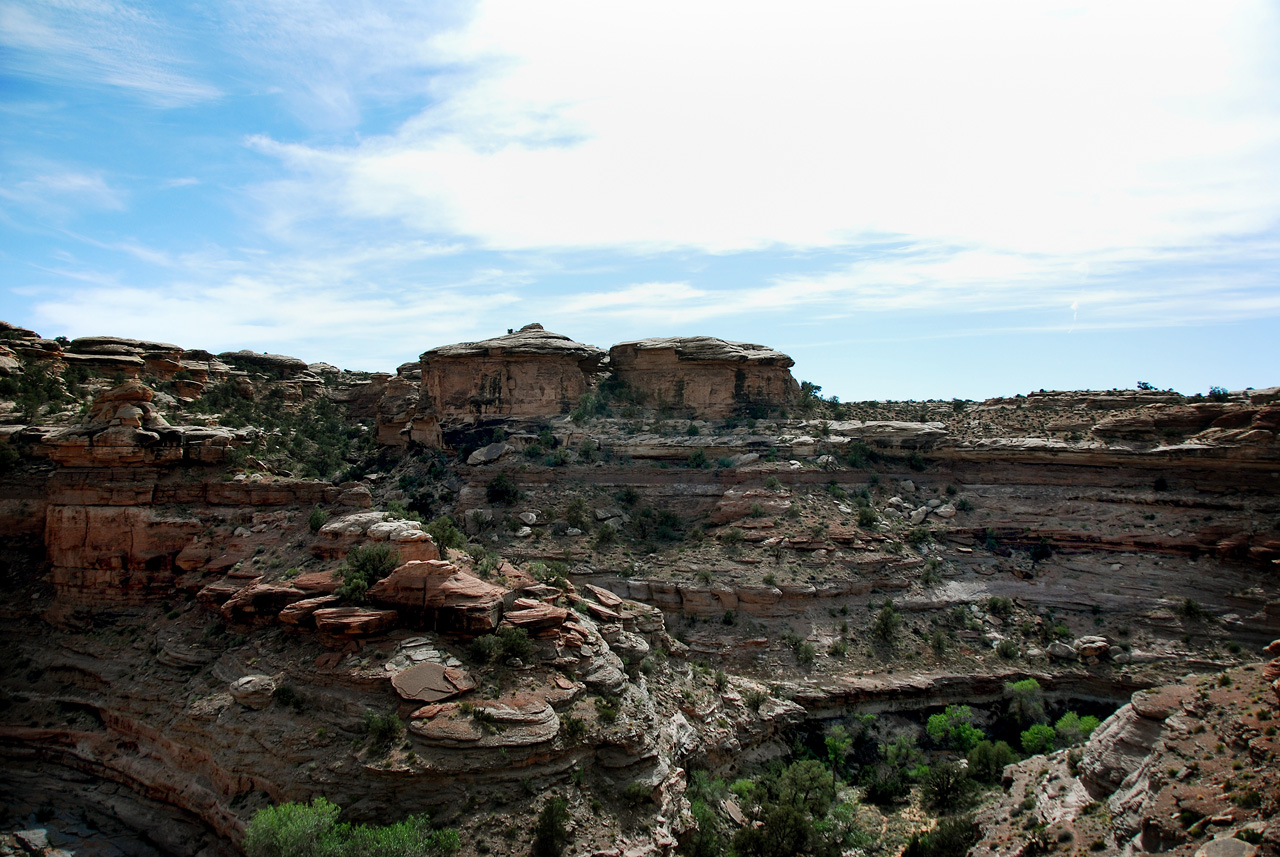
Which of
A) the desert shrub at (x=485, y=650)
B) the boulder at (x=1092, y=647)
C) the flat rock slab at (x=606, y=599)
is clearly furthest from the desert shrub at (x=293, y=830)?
Result: the boulder at (x=1092, y=647)

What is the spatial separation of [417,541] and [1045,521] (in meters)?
37.1

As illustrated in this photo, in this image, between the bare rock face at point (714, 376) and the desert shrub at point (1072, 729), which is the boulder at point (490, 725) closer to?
the desert shrub at point (1072, 729)

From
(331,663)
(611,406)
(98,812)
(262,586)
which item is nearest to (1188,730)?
(331,663)

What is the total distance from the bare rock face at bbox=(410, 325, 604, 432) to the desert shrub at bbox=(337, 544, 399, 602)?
2774 cm

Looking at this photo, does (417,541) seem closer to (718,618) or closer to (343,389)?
(718,618)

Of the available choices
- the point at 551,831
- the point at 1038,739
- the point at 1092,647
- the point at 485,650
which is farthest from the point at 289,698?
the point at 1092,647

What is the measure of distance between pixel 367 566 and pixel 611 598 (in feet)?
34.0

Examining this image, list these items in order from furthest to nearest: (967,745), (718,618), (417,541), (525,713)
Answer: (718,618) → (967,745) → (417,541) → (525,713)

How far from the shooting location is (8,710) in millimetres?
25594

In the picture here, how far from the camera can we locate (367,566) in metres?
24.2

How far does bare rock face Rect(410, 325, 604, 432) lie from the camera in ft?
170

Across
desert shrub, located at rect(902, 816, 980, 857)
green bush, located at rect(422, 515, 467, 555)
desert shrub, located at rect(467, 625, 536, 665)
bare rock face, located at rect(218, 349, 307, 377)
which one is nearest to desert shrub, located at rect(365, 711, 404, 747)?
desert shrub, located at rect(467, 625, 536, 665)

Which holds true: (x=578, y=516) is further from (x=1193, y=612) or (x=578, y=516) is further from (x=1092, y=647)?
(x=1193, y=612)

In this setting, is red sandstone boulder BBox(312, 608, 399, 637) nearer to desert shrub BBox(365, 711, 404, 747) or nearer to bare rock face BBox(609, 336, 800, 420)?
desert shrub BBox(365, 711, 404, 747)
